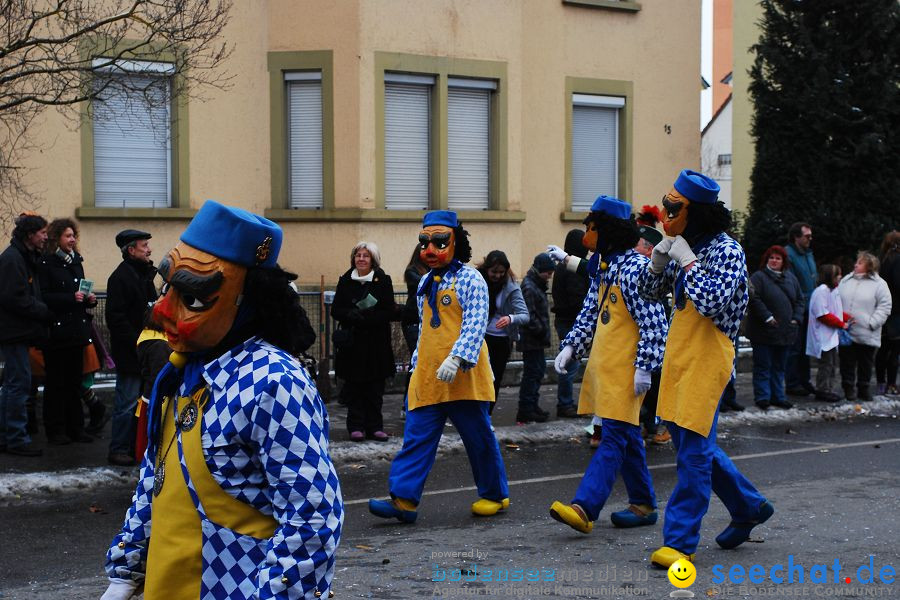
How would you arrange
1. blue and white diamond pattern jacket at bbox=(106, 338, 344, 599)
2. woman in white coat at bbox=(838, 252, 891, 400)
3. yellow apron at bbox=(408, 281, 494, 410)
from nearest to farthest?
blue and white diamond pattern jacket at bbox=(106, 338, 344, 599), yellow apron at bbox=(408, 281, 494, 410), woman in white coat at bbox=(838, 252, 891, 400)

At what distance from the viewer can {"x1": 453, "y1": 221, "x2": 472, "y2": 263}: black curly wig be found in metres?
8.39

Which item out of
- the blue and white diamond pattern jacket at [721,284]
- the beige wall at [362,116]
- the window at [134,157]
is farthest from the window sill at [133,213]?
the blue and white diamond pattern jacket at [721,284]

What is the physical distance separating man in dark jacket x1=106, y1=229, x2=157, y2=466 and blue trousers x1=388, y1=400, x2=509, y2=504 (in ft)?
9.98

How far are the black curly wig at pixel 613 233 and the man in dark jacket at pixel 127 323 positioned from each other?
4.00 meters

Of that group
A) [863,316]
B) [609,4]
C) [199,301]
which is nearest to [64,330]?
[199,301]

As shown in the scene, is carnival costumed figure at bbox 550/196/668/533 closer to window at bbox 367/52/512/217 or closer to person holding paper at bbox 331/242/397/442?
person holding paper at bbox 331/242/397/442

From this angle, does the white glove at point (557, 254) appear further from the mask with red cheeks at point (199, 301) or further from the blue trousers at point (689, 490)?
the mask with red cheeks at point (199, 301)

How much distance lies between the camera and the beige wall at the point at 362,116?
625 inches

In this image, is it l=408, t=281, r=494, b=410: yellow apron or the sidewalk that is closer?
l=408, t=281, r=494, b=410: yellow apron

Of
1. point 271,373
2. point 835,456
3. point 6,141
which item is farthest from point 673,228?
point 6,141

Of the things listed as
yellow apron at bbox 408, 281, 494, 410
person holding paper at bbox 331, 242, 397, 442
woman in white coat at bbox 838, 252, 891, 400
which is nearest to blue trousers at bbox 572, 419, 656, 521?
yellow apron at bbox 408, 281, 494, 410

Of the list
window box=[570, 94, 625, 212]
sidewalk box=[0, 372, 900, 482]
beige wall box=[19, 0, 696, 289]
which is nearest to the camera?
sidewalk box=[0, 372, 900, 482]

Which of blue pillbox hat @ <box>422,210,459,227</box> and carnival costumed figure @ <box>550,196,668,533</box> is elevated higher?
blue pillbox hat @ <box>422,210,459,227</box>

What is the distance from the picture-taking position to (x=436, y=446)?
807 cm
